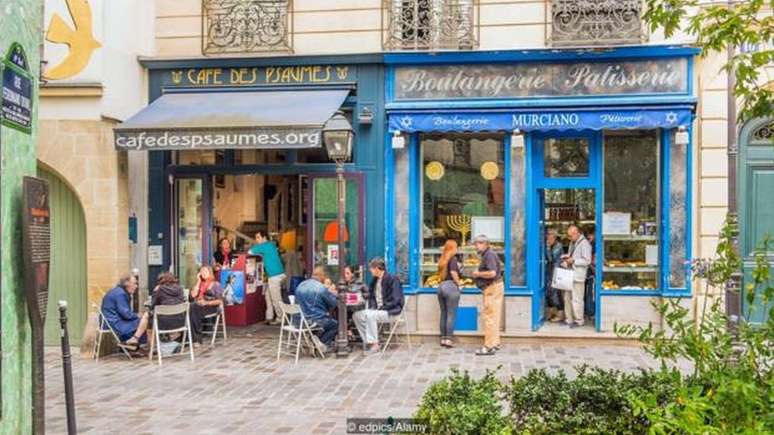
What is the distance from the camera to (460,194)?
38.7 ft

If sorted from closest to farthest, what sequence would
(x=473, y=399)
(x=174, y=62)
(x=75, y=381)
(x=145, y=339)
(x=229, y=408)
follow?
(x=473, y=399) < (x=229, y=408) < (x=75, y=381) < (x=145, y=339) < (x=174, y=62)

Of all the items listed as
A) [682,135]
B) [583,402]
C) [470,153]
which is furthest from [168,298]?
[682,135]

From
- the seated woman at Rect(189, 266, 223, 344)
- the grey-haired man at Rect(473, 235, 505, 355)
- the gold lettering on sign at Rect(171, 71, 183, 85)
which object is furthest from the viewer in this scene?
the gold lettering on sign at Rect(171, 71, 183, 85)

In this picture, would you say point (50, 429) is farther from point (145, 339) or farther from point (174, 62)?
point (174, 62)

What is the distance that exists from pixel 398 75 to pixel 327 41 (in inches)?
50.7

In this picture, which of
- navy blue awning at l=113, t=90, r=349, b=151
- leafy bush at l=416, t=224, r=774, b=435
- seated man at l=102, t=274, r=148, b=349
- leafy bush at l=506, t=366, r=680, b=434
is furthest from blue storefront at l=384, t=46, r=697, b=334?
leafy bush at l=506, t=366, r=680, b=434

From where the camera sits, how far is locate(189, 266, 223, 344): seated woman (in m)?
11.3

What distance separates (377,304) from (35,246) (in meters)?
6.77

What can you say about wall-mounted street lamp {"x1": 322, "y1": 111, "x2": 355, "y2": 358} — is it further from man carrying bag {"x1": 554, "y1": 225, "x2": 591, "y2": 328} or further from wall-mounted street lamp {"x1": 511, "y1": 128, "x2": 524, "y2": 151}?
man carrying bag {"x1": 554, "y1": 225, "x2": 591, "y2": 328}

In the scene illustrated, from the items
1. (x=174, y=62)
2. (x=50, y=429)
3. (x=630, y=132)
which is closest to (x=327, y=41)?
(x=174, y=62)

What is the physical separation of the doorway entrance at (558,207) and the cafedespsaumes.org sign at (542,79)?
77cm

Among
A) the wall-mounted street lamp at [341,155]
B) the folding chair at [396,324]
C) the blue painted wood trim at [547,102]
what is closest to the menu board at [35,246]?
the wall-mounted street lamp at [341,155]

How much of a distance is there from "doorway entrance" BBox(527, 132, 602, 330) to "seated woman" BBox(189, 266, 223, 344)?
15.8 ft

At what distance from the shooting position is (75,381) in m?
8.89
